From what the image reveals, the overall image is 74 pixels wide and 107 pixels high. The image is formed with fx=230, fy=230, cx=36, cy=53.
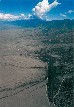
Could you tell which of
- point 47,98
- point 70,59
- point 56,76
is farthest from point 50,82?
point 70,59

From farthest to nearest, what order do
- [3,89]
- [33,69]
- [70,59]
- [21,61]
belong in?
[21,61], [70,59], [33,69], [3,89]

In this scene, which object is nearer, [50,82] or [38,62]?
[50,82]

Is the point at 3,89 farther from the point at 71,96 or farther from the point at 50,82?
the point at 71,96

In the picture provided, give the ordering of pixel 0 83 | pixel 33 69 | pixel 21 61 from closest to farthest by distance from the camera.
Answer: pixel 0 83 < pixel 33 69 < pixel 21 61

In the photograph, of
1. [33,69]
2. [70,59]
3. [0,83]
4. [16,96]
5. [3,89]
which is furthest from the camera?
[70,59]

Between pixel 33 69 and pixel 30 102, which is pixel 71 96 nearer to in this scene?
pixel 30 102

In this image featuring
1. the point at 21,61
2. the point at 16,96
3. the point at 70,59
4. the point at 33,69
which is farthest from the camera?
the point at 21,61

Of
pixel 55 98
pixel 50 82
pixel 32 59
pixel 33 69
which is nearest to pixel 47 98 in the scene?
pixel 55 98

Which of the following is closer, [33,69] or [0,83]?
[0,83]
